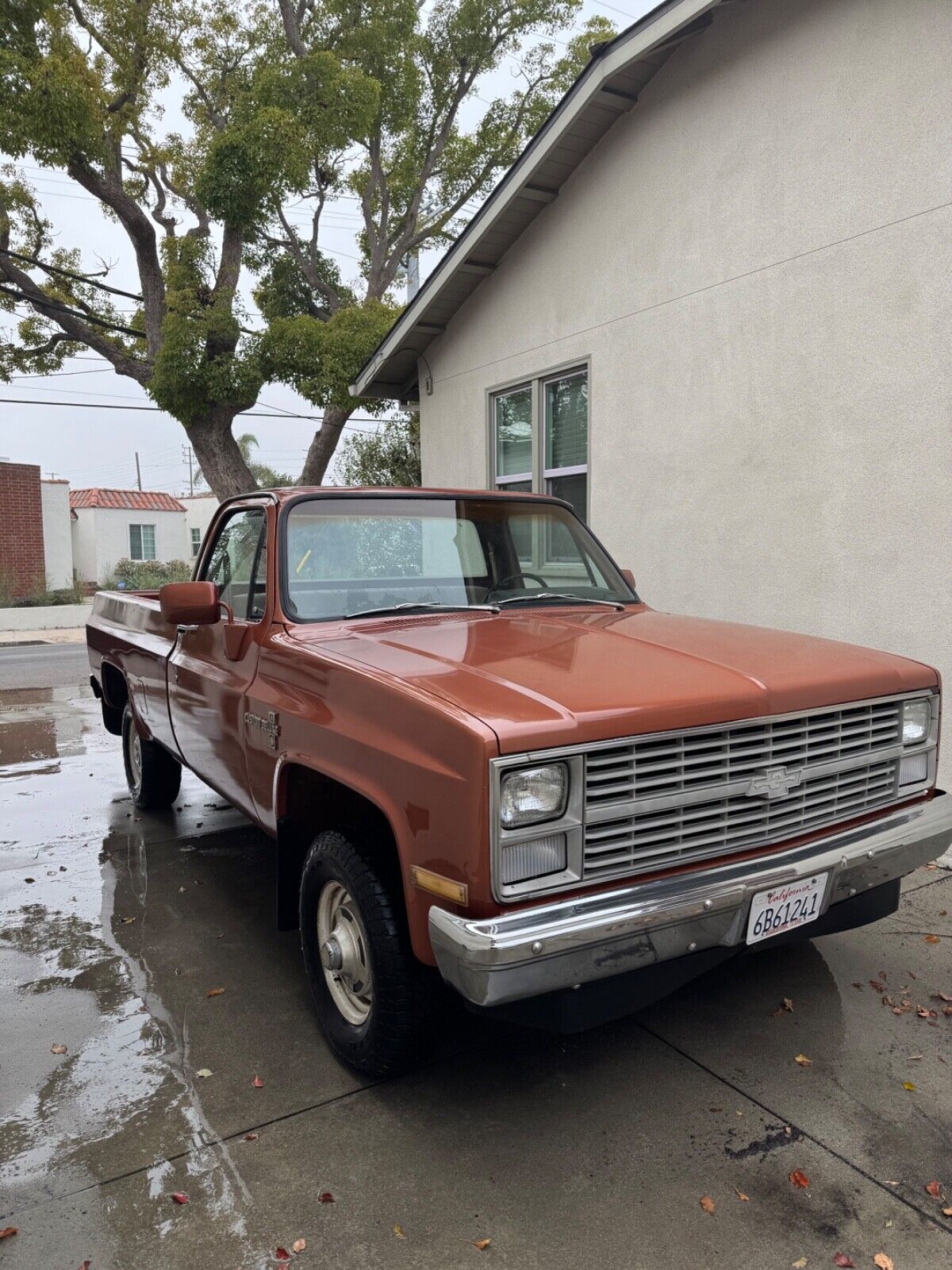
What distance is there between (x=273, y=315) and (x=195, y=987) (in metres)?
18.1

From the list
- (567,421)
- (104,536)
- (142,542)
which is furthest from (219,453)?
(142,542)

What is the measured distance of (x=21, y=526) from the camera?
1040 inches

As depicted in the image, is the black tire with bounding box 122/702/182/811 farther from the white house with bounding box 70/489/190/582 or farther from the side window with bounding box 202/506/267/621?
the white house with bounding box 70/489/190/582

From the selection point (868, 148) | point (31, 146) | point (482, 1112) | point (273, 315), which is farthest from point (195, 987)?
point (273, 315)

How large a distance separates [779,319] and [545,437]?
2.64 metres

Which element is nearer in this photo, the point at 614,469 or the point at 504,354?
the point at 614,469

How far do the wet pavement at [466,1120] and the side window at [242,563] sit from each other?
1.50 metres

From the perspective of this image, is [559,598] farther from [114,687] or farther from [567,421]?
[567,421]

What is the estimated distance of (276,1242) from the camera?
2.26 meters

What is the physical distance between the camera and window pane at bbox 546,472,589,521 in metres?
7.66

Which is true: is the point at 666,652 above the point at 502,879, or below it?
above

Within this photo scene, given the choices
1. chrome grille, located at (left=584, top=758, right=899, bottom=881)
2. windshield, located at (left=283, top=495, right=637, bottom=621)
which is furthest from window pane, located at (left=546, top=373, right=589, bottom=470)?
chrome grille, located at (left=584, top=758, right=899, bottom=881)

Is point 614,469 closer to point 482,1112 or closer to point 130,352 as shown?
point 482,1112

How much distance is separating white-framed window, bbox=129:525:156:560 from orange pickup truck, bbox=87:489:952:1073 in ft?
111
